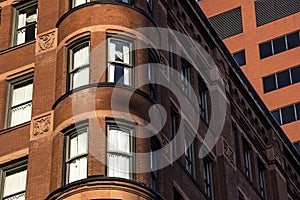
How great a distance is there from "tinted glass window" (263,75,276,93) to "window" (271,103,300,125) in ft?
10.7

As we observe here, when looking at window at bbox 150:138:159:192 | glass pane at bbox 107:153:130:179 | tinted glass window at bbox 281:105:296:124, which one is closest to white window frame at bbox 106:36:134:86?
window at bbox 150:138:159:192

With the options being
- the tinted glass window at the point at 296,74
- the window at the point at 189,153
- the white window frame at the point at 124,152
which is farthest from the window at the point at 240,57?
the white window frame at the point at 124,152

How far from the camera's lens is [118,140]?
116 feet

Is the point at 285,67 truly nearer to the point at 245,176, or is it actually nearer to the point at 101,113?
the point at 245,176

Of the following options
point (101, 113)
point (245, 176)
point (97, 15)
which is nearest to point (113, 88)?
point (101, 113)

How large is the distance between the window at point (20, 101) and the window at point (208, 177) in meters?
8.87

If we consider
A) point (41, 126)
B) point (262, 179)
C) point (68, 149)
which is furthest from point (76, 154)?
point (262, 179)

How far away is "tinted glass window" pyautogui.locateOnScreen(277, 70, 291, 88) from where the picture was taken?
8581 cm

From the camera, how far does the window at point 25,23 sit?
41500 millimetres

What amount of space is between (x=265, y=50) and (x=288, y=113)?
26.9 ft

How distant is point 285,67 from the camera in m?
86.4

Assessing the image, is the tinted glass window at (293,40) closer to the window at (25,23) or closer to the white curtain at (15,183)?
the window at (25,23)

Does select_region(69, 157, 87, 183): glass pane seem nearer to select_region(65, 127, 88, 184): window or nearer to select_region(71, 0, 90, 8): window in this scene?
select_region(65, 127, 88, 184): window

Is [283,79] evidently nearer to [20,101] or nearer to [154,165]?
[20,101]
